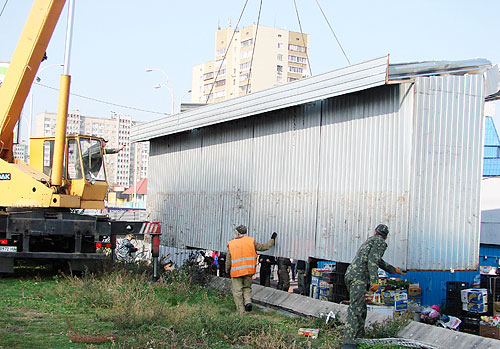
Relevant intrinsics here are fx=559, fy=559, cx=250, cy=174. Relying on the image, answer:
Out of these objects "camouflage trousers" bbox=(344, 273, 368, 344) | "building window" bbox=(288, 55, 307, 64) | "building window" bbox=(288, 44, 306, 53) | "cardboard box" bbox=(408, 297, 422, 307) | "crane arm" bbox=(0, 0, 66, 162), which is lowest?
"cardboard box" bbox=(408, 297, 422, 307)

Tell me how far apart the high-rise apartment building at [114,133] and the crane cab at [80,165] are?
91.3 meters

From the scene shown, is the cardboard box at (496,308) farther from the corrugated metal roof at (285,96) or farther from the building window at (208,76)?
the building window at (208,76)

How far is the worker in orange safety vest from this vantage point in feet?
35.1

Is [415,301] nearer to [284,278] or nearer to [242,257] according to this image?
[284,278]

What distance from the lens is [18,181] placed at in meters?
13.4

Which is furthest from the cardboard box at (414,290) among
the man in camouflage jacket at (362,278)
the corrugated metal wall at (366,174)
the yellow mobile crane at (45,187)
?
the yellow mobile crane at (45,187)

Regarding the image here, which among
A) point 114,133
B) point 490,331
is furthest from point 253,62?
point 490,331

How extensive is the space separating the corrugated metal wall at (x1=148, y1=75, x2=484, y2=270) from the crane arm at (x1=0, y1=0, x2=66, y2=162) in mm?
5021

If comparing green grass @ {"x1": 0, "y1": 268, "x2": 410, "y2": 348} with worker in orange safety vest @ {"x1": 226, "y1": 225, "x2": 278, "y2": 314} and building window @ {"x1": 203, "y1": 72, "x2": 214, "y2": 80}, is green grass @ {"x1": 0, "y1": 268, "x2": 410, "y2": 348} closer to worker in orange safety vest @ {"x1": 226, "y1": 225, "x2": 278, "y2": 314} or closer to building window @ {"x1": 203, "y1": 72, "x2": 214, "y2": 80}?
worker in orange safety vest @ {"x1": 226, "y1": 225, "x2": 278, "y2": 314}

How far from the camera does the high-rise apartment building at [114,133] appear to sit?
107 m

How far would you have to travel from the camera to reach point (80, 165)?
1412 centimetres

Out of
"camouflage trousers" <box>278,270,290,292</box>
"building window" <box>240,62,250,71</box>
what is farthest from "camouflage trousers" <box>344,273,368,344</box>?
"building window" <box>240,62,250,71</box>

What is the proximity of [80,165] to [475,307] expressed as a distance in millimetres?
9815

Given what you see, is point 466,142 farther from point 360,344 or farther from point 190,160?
point 190,160
